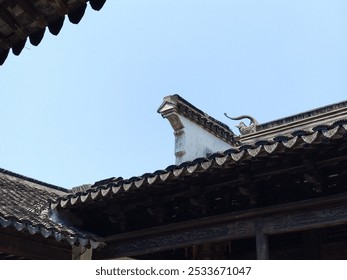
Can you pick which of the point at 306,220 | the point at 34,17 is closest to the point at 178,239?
the point at 306,220

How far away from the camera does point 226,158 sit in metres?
6.16

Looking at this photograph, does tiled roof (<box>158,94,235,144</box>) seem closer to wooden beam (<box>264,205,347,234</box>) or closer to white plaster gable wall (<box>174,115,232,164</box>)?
white plaster gable wall (<box>174,115,232,164</box>)

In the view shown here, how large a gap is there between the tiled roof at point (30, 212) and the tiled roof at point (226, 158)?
1.30 ft

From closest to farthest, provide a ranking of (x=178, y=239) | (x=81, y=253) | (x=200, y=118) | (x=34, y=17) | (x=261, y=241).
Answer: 1. (x=34, y=17)
2. (x=261, y=241)
3. (x=178, y=239)
4. (x=81, y=253)
5. (x=200, y=118)

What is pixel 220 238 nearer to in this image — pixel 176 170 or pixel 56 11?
pixel 176 170

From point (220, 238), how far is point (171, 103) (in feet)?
16.9

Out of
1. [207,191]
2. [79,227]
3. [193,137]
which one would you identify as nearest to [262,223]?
[207,191]

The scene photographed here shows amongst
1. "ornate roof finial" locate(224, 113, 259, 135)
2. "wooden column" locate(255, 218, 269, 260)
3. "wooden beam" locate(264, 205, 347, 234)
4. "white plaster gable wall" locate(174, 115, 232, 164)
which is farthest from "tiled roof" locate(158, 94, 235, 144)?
"wooden beam" locate(264, 205, 347, 234)

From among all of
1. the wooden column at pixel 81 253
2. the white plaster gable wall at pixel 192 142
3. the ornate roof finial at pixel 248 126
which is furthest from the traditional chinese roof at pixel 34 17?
the ornate roof finial at pixel 248 126

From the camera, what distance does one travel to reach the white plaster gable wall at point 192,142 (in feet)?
37.7

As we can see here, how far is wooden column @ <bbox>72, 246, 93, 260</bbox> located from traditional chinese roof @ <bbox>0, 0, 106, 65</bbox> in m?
4.92

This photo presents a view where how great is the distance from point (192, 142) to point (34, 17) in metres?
8.95

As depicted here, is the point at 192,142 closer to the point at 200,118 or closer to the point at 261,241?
the point at 200,118

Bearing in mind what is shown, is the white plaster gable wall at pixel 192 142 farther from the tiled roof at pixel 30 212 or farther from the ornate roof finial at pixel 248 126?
the tiled roof at pixel 30 212
